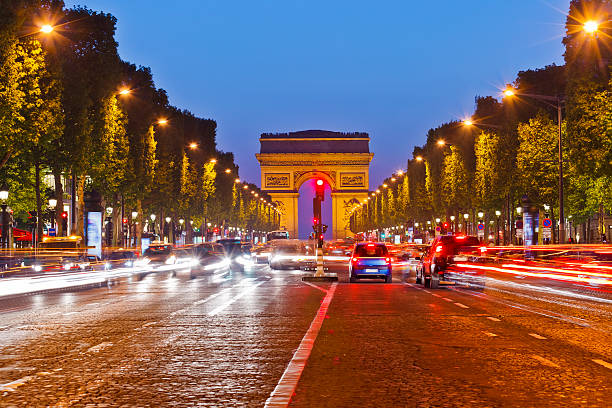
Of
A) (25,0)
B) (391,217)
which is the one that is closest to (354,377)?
(25,0)

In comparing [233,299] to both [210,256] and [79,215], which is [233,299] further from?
[79,215]

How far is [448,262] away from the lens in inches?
1132

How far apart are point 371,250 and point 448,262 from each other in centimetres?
554

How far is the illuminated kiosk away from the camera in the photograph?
6230 inches

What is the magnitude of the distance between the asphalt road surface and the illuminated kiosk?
138 meters

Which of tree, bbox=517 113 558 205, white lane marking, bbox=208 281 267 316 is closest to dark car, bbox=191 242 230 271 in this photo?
white lane marking, bbox=208 281 267 316

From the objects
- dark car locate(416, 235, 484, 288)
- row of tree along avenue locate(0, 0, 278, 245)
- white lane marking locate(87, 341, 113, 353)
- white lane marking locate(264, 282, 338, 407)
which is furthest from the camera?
row of tree along avenue locate(0, 0, 278, 245)

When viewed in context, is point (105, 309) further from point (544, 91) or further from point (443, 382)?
point (544, 91)

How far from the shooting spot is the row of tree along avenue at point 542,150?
44062mm

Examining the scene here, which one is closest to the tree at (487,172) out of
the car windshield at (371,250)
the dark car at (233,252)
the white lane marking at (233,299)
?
the dark car at (233,252)

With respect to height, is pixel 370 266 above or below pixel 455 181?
below

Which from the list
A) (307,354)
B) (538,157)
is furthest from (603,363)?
(538,157)

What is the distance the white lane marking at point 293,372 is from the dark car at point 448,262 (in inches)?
540

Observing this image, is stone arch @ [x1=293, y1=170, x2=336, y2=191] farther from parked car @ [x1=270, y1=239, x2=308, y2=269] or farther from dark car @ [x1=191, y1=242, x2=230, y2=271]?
parked car @ [x1=270, y1=239, x2=308, y2=269]
